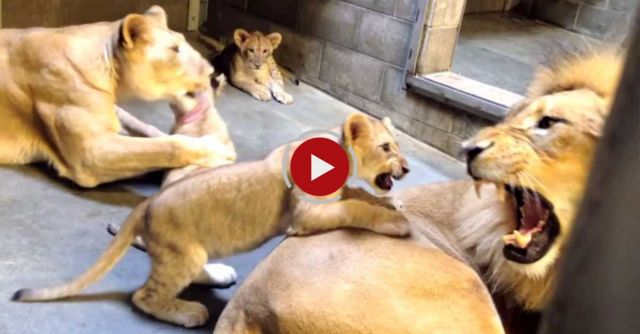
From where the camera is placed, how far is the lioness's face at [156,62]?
9.02 feet

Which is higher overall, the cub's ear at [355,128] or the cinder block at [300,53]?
the cub's ear at [355,128]

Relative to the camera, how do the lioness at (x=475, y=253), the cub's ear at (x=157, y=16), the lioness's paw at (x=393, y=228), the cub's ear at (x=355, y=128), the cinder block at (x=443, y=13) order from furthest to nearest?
1. the cinder block at (x=443, y=13)
2. the cub's ear at (x=157, y=16)
3. the cub's ear at (x=355, y=128)
4. the lioness's paw at (x=393, y=228)
5. the lioness at (x=475, y=253)

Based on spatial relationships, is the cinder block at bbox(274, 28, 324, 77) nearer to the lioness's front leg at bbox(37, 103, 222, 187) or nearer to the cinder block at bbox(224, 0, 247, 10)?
the cinder block at bbox(224, 0, 247, 10)

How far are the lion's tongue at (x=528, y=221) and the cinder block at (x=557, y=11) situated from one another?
15.8ft

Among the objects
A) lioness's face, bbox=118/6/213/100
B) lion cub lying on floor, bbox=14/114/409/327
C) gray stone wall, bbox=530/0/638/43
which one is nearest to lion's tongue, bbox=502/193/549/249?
lion cub lying on floor, bbox=14/114/409/327

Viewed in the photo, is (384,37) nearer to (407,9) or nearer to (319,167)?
(407,9)

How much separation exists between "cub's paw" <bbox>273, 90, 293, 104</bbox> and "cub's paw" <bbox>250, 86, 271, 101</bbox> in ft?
0.13

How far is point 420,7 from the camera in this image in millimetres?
3801

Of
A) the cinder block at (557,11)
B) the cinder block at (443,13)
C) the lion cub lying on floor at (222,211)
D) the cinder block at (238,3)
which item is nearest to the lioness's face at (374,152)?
the lion cub lying on floor at (222,211)

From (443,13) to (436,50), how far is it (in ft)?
0.66

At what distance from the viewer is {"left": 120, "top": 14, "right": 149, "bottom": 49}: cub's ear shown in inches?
106

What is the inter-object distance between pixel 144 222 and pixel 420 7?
232cm

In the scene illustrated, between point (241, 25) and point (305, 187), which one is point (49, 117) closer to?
point (305, 187)

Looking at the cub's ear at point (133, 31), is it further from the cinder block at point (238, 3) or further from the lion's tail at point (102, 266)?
the cinder block at point (238, 3)
